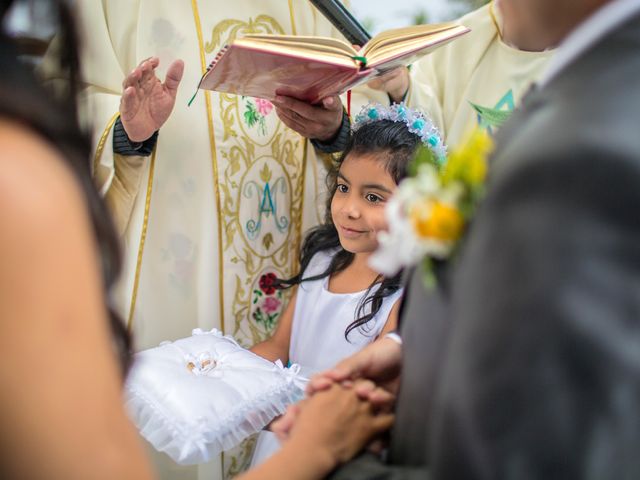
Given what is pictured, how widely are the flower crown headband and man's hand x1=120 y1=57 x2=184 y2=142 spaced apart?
2.37 feet

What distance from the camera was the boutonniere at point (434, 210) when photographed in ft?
2.45

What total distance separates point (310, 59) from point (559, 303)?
1.05 m

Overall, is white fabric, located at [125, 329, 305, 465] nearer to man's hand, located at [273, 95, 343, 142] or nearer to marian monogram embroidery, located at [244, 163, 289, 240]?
marian monogram embroidery, located at [244, 163, 289, 240]

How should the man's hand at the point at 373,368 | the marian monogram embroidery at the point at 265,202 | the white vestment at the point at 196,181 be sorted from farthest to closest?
the marian monogram embroidery at the point at 265,202
the white vestment at the point at 196,181
the man's hand at the point at 373,368

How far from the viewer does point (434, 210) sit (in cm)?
75

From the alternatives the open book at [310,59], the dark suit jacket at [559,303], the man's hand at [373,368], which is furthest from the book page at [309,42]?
the dark suit jacket at [559,303]

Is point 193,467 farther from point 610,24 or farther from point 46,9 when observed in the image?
point 610,24

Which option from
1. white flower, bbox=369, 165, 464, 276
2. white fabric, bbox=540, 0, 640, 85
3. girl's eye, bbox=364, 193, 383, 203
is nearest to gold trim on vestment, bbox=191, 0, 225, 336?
girl's eye, bbox=364, 193, 383, 203

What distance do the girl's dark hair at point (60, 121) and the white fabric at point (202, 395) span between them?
68 centimetres

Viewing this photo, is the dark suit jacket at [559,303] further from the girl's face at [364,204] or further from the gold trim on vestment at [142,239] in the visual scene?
the gold trim on vestment at [142,239]

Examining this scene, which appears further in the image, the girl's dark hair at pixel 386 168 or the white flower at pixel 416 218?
the girl's dark hair at pixel 386 168

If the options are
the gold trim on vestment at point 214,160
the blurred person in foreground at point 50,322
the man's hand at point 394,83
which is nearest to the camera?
the blurred person in foreground at point 50,322

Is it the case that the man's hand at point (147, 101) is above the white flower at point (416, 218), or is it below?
above

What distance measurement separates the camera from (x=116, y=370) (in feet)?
2.20
